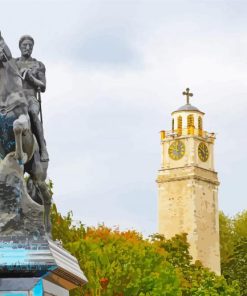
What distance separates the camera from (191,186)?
107 metres

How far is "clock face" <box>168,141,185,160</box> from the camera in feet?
363

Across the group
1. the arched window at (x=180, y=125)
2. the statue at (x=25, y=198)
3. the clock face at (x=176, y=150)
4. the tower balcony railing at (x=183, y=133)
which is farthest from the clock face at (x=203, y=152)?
the statue at (x=25, y=198)

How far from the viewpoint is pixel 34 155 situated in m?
13.9

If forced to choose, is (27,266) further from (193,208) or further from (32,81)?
(193,208)

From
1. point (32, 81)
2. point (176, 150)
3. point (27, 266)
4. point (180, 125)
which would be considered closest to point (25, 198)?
point (27, 266)

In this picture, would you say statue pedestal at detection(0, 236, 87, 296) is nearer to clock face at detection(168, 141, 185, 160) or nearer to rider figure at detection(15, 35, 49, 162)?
rider figure at detection(15, 35, 49, 162)

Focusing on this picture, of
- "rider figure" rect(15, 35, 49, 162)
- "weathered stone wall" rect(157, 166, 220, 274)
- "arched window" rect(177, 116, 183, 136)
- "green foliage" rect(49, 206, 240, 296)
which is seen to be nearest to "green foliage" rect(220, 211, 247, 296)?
"weathered stone wall" rect(157, 166, 220, 274)

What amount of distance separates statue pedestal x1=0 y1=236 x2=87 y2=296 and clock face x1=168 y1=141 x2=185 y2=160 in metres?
97.7

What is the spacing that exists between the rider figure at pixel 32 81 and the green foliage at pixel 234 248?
65017 mm

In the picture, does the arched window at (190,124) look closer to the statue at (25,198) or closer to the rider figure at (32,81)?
the rider figure at (32,81)

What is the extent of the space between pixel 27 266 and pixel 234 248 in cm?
8481

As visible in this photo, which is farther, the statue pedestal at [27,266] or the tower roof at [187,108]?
the tower roof at [187,108]

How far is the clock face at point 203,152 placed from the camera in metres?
111

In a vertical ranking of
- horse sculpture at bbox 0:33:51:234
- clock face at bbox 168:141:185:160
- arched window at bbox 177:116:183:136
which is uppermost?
arched window at bbox 177:116:183:136
